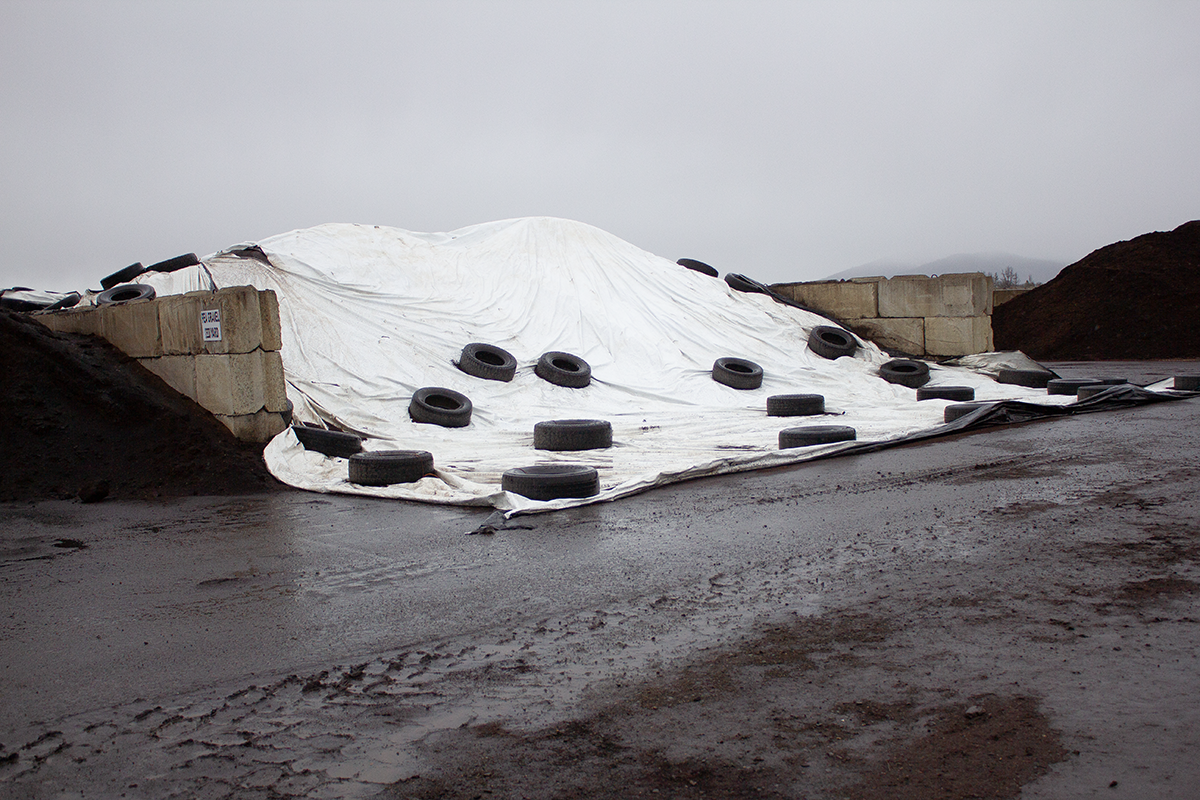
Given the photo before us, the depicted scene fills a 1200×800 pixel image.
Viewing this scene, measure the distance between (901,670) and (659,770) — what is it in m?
1.10

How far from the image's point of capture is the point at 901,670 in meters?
3.10

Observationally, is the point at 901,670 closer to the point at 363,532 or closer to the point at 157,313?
the point at 363,532

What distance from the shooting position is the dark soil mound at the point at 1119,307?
25906mm

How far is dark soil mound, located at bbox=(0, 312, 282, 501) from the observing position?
7.94 metres

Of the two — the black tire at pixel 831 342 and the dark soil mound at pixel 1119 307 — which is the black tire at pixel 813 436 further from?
the dark soil mound at pixel 1119 307

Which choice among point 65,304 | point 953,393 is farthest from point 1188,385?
point 65,304

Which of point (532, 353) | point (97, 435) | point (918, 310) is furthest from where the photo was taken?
point (918, 310)

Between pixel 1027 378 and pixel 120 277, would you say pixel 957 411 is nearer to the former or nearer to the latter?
pixel 1027 378

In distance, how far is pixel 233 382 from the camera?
8.82 m

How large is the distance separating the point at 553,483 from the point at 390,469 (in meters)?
1.72

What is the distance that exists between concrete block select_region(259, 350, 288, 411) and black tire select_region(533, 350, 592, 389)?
17.6 ft

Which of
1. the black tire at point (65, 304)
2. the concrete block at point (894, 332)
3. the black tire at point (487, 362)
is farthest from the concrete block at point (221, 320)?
the concrete block at point (894, 332)

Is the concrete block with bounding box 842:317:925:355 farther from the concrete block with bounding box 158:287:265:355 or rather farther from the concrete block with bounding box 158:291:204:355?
the concrete block with bounding box 158:291:204:355

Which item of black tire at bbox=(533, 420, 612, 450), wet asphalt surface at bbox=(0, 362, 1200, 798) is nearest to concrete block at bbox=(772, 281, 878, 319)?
black tire at bbox=(533, 420, 612, 450)
